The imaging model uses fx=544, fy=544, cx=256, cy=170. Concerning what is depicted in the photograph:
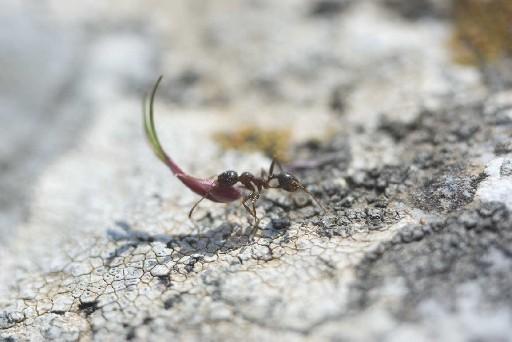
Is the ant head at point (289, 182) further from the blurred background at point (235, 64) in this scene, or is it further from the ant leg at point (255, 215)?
the blurred background at point (235, 64)

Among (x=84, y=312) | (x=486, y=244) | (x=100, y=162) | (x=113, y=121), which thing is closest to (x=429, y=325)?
(x=486, y=244)

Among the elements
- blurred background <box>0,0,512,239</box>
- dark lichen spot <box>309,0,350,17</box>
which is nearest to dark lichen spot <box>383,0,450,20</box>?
blurred background <box>0,0,512,239</box>

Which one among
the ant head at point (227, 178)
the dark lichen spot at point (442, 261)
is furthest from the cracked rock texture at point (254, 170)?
the ant head at point (227, 178)

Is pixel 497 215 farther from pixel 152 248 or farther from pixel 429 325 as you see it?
pixel 152 248

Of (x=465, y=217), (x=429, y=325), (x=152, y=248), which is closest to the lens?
(x=429, y=325)

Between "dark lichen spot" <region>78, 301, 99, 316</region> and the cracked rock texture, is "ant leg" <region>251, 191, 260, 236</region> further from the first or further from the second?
"dark lichen spot" <region>78, 301, 99, 316</region>

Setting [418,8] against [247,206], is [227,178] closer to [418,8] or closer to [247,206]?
[247,206]
